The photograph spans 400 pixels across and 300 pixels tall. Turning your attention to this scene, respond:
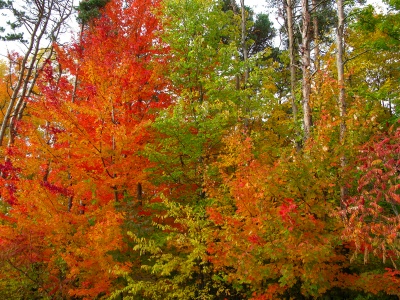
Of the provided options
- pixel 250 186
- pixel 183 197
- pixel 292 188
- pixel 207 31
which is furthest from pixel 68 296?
pixel 207 31

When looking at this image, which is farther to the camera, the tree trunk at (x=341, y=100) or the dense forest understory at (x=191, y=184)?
the tree trunk at (x=341, y=100)

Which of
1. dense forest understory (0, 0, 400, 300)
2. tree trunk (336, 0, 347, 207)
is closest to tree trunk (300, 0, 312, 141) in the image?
dense forest understory (0, 0, 400, 300)

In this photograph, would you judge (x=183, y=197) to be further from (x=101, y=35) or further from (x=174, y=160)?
(x=101, y=35)

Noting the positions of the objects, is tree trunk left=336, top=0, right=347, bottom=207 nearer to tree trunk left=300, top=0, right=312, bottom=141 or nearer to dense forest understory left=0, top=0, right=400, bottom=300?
dense forest understory left=0, top=0, right=400, bottom=300

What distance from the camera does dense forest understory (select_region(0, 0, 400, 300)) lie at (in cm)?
638

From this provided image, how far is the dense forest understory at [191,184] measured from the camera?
6.38m

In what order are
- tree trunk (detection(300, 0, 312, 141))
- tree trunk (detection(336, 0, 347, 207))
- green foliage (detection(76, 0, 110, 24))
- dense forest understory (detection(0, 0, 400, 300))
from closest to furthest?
dense forest understory (detection(0, 0, 400, 300)), tree trunk (detection(336, 0, 347, 207)), tree trunk (detection(300, 0, 312, 141)), green foliage (detection(76, 0, 110, 24))

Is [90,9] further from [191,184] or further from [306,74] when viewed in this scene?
[306,74]

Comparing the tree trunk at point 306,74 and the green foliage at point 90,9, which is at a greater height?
the green foliage at point 90,9

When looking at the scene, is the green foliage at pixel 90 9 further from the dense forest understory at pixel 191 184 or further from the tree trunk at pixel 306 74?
the tree trunk at pixel 306 74

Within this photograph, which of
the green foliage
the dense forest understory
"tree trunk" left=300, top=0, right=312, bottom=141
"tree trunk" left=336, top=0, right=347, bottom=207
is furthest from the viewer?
the green foliage

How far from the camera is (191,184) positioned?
9672 mm

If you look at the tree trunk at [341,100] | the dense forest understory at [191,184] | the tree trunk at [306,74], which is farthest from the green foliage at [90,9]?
the tree trunk at [341,100]

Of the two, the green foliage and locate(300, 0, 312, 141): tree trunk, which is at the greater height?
the green foliage
